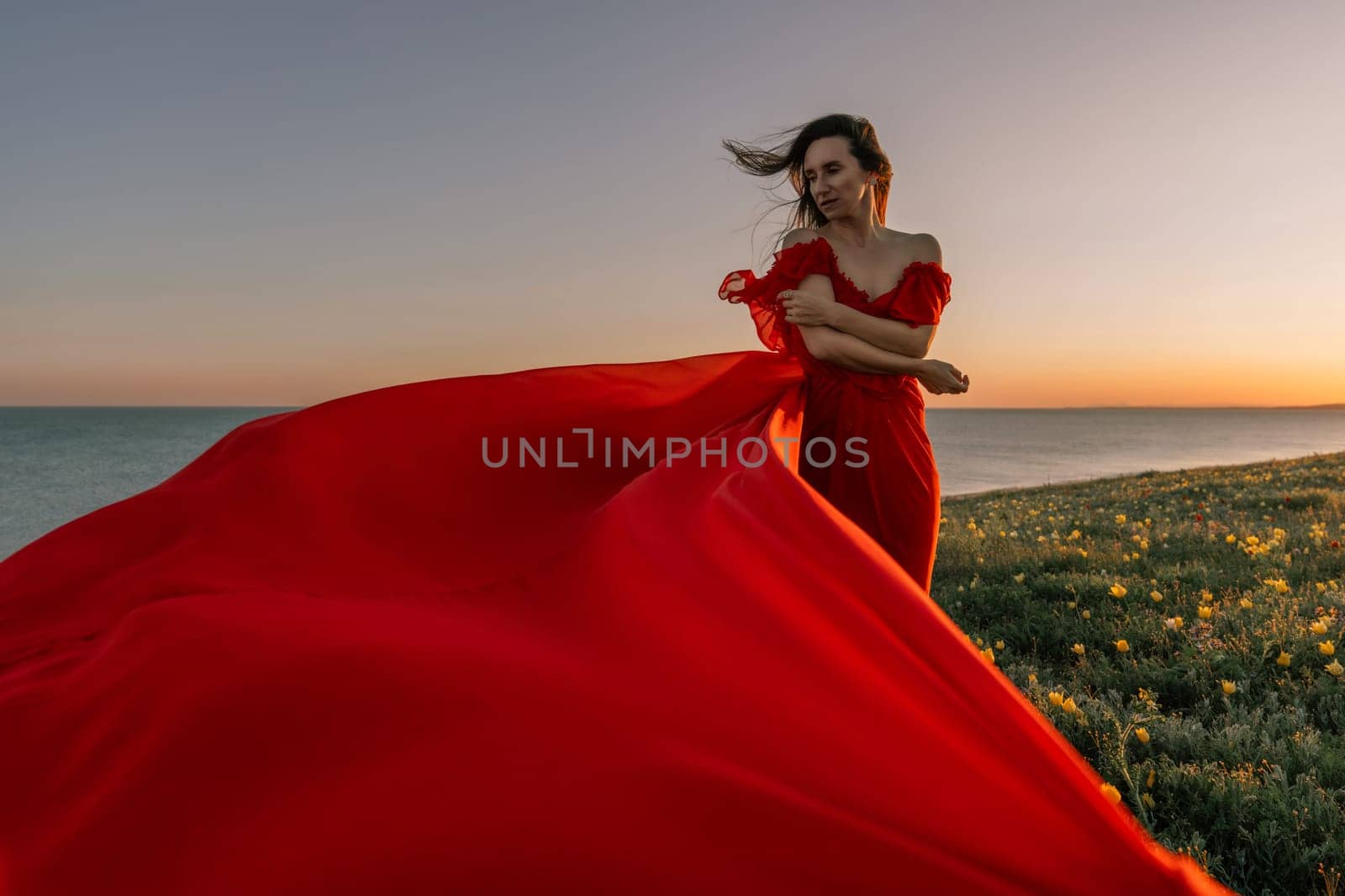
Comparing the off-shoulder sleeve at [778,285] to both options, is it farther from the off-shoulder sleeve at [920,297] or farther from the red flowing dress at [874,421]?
the off-shoulder sleeve at [920,297]

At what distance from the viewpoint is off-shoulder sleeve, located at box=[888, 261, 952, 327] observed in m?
3.43

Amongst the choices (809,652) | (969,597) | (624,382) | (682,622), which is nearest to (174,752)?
(682,622)

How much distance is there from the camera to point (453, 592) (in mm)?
2713

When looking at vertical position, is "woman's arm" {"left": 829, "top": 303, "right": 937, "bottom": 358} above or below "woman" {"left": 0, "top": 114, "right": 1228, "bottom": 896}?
above

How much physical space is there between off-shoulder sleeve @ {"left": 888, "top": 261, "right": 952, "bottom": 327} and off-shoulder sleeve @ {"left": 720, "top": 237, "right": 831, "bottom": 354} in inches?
14.1

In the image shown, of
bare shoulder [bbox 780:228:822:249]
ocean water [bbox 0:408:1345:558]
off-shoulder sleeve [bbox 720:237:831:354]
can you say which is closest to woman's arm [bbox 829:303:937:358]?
off-shoulder sleeve [bbox 720:237:831:354]

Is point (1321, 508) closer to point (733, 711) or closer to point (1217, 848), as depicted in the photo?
point (1217, 848)

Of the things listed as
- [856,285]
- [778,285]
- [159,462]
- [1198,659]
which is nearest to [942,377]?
[856,285]

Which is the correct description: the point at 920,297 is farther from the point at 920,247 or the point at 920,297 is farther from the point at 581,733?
the point at 581,733

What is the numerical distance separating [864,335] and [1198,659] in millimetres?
2730

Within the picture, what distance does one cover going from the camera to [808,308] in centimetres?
342

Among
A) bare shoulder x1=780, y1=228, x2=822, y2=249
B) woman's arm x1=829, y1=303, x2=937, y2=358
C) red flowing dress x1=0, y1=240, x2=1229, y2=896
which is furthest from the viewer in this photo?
bare shoulder x1=780, y1=228, x2=822, y2=249

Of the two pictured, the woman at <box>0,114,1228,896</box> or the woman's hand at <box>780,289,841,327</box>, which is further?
the woman's hand at <box>780,289,841,327</box>

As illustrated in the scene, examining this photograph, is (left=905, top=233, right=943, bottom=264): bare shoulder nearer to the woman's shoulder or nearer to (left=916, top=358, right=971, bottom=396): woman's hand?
the woman's shoulder
